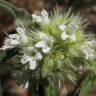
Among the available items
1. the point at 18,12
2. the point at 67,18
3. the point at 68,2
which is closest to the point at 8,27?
the point at 18,12

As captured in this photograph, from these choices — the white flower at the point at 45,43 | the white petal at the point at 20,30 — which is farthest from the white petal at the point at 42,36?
the white petal at the point at 20,30

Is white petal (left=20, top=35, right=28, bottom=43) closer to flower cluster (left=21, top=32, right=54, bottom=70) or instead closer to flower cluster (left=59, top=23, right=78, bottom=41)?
flower cluster (left=21, top=32, right=54, bottom=70)

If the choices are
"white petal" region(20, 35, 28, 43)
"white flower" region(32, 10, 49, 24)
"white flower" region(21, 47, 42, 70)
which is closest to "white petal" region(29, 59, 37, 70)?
"white flower" region(21, 47, 42, 70)

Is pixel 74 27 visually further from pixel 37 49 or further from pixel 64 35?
pixel 37 49

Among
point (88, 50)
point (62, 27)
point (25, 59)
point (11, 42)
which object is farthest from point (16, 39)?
point (88, 50)

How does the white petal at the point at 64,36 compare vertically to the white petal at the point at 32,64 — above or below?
above

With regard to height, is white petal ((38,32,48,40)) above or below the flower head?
above

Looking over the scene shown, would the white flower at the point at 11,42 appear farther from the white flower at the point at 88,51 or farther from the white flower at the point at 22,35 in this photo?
the white flower at the point at 88,51

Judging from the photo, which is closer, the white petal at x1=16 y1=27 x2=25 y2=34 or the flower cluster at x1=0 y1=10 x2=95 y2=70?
the flower cluster at x1=0 y1=10 x2=95 y2=70

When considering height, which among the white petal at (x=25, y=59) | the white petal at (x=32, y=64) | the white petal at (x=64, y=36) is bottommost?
the white petal at (x=32, y=64)
